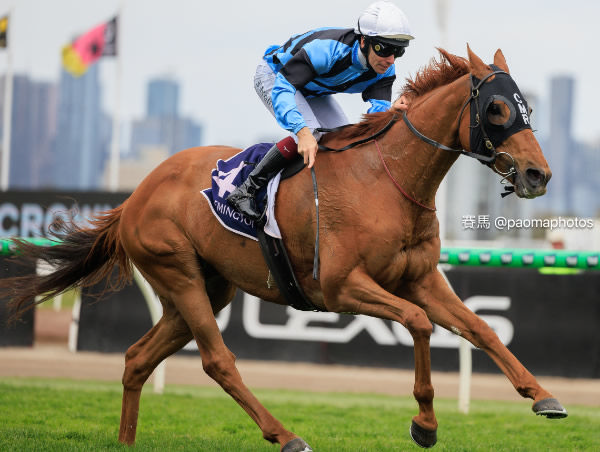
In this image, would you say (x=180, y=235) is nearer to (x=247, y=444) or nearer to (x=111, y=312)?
(x=247, y=444)

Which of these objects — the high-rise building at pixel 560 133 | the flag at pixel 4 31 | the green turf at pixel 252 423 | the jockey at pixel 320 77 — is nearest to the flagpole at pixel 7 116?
the flag at pixel 4 31

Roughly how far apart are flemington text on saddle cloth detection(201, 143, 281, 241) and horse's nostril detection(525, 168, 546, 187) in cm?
126

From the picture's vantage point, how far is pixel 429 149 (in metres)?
4.10

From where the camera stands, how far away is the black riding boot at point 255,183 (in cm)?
432

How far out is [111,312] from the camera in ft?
27.5

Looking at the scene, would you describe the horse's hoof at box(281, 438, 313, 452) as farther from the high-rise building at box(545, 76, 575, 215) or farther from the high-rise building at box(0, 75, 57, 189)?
the high-rise building at box(0, 75, 57, 189)

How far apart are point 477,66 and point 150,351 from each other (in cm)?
238

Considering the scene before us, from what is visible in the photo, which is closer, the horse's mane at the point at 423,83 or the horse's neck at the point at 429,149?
the horse's neck at the point at 429,149

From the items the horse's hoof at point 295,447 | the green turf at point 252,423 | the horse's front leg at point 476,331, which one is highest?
the horse's front leg at point 476,331

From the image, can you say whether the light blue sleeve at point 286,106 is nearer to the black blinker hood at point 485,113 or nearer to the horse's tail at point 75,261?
the black blinker hood at point 485,113

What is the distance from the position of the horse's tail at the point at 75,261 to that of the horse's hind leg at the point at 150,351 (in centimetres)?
49

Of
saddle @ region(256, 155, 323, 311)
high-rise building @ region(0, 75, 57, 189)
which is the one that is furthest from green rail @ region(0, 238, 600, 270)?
high-rise building @ region(0, 75, 57, 189)

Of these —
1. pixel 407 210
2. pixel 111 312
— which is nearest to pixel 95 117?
pixel 111 312

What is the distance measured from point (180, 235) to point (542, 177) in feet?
6.60
